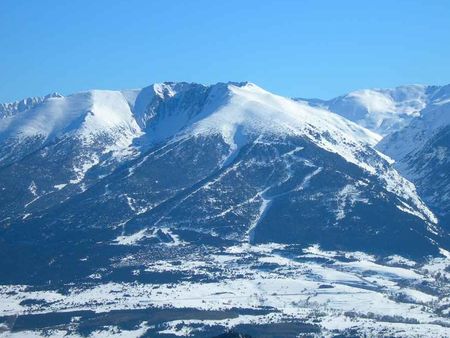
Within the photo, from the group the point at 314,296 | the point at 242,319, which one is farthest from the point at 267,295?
the point at 242,319

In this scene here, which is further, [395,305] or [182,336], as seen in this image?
[395,305]

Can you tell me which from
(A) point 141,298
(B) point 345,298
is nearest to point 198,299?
(A) point 141,298

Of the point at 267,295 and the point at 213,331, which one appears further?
the point at 267,295

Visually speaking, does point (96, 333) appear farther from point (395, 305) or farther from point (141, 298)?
point (395, 305)

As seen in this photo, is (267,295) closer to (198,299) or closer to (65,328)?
(198,299)

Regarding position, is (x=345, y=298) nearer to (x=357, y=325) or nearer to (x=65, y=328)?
(x=357, y=325)

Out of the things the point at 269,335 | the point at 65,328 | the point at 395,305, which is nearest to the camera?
the point at 269,335

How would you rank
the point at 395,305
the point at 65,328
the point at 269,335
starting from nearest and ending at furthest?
the point at 269,335 → the point at 65,328 → the point at 395,305
